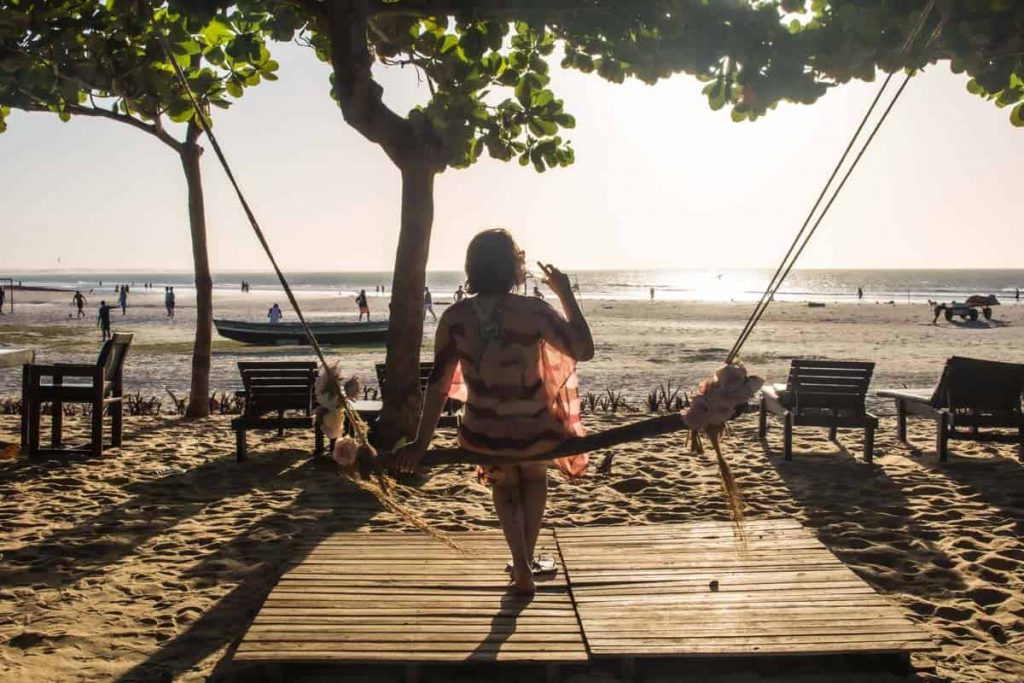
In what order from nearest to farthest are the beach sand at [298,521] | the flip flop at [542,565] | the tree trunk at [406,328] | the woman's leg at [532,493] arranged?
the woman's leg at [532,493]
the beach sand at [298,521]
the flip flop at [542,565]
the tree trunk at [406,328]

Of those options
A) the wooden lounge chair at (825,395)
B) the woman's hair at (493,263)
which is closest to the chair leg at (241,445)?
the woman's hair at (493,263)

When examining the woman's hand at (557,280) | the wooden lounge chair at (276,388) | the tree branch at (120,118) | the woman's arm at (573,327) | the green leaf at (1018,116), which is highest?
Answer: the tree branch at (120,118)

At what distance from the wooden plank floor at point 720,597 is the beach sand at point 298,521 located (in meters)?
0.19

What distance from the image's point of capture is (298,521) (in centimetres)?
695

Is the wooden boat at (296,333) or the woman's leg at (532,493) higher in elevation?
the woman's leg at (532,493)

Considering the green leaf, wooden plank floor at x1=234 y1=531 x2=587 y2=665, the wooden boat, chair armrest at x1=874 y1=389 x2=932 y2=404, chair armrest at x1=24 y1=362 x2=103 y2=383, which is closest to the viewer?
wooden plank floor at x1=234 y1=531 x2=587 y2=665

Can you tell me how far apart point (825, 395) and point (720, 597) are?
5.28 m

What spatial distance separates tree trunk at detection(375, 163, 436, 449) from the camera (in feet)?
28.6

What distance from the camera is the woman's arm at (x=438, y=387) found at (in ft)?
13.7


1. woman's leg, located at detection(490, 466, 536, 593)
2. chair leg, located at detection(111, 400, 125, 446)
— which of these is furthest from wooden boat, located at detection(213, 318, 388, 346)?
woman's leg, located at detection(490, 466, 536, 593)

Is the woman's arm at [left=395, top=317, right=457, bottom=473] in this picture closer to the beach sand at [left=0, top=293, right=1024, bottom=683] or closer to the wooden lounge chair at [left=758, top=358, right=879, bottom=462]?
the beach sand at [left=0, top=293, right=1024, bottom=683]

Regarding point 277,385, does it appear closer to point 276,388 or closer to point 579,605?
point 276,388

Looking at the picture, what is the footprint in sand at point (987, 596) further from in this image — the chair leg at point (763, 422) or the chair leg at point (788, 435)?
the chair leg at point (763, 422)

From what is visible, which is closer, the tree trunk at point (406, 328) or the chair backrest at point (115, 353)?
the tree trunk at point (406, 328)
